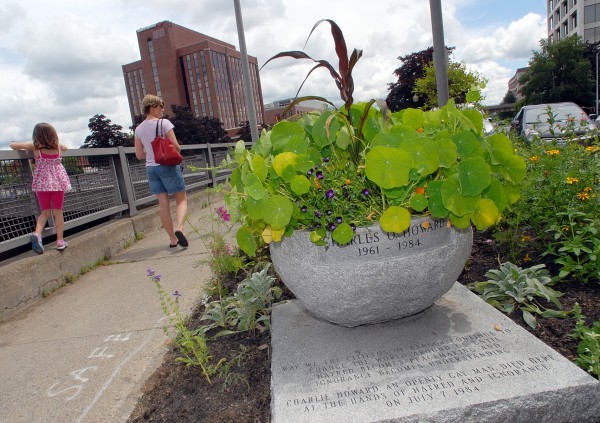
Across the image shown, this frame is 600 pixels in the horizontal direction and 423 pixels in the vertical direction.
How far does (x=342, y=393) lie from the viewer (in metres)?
1.87

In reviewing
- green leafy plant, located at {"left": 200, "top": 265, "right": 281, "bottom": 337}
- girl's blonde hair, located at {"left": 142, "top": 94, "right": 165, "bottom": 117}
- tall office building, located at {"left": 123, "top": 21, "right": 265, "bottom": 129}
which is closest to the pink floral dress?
girl's blonde hair, located at {"left": 142, "top": 94, "right": 165, "bottom": 117}

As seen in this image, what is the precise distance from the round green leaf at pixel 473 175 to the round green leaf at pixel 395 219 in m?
0.30

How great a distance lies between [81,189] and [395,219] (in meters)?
Answer: 5.31

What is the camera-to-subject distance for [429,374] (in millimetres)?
1929

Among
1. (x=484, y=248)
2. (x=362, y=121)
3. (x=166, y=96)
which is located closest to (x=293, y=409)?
(x=362, y=121)

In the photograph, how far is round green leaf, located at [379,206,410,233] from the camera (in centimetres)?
201

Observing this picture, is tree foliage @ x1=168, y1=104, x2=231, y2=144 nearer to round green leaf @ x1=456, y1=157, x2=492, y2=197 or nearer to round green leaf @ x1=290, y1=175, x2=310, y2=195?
round green leaf @ x1=290, y1=175, x2=310, y2=195

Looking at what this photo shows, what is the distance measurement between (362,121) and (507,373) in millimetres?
1398

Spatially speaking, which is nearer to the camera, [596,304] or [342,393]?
[342,393]

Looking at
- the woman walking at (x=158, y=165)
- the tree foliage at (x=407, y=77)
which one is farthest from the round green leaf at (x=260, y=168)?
the tree foliage at (x=407, y=77)

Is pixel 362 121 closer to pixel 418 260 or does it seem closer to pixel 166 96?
pixel 418 260

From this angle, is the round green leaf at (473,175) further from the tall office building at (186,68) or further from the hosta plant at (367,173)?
the tall office building at (186,68)

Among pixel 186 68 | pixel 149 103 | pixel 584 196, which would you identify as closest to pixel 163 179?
pixel 149 103

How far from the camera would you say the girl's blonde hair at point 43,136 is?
15.7 ft
